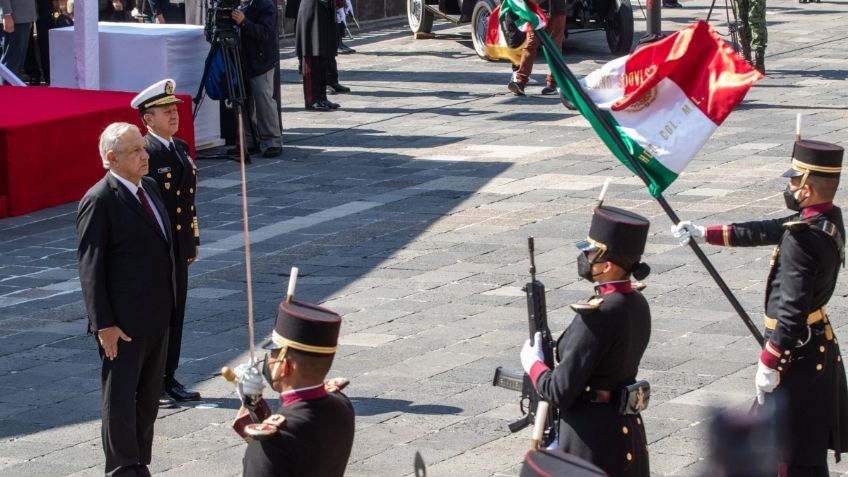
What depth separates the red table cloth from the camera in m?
13.0

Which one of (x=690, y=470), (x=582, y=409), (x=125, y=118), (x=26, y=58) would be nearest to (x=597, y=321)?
(x=582, y=409)

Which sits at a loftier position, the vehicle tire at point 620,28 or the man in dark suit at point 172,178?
the man in dark suit at point 172,178

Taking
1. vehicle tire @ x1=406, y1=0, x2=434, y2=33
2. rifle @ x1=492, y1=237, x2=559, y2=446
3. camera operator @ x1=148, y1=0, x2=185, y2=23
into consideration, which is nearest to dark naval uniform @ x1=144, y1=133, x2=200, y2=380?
rifle @ x1=492, y1=237, x2=559, y2=446

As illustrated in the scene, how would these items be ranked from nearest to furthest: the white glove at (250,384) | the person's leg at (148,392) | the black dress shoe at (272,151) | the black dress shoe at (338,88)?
the white glove at (250,384) < the person's leg at (148,392) < the black dress shoe at (272,151) < the black dress shoe at (338,88)

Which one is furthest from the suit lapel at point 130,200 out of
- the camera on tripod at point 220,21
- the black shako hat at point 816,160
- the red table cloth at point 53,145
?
the camera on tripod at point 220,21

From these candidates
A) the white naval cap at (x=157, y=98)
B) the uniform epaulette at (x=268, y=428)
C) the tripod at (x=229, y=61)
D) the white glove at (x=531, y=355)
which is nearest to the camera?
the uniform epaulette at (x=268, y=428)

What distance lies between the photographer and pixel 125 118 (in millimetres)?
13875

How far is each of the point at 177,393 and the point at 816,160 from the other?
11.9 feet

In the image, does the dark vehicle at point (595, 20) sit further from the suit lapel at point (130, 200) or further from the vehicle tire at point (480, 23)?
the suit lapel at point (130, 200)

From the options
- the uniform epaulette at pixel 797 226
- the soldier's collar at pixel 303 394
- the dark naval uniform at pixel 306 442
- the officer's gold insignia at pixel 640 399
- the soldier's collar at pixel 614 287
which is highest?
the uniform epaulette at pixel 797 226

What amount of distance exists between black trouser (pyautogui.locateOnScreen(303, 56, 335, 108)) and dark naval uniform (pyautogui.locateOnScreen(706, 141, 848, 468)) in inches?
454

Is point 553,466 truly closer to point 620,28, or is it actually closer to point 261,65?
point 261,65

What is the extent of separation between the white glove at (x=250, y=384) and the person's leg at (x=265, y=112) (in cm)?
1027

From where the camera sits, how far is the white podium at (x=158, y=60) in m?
15.2
